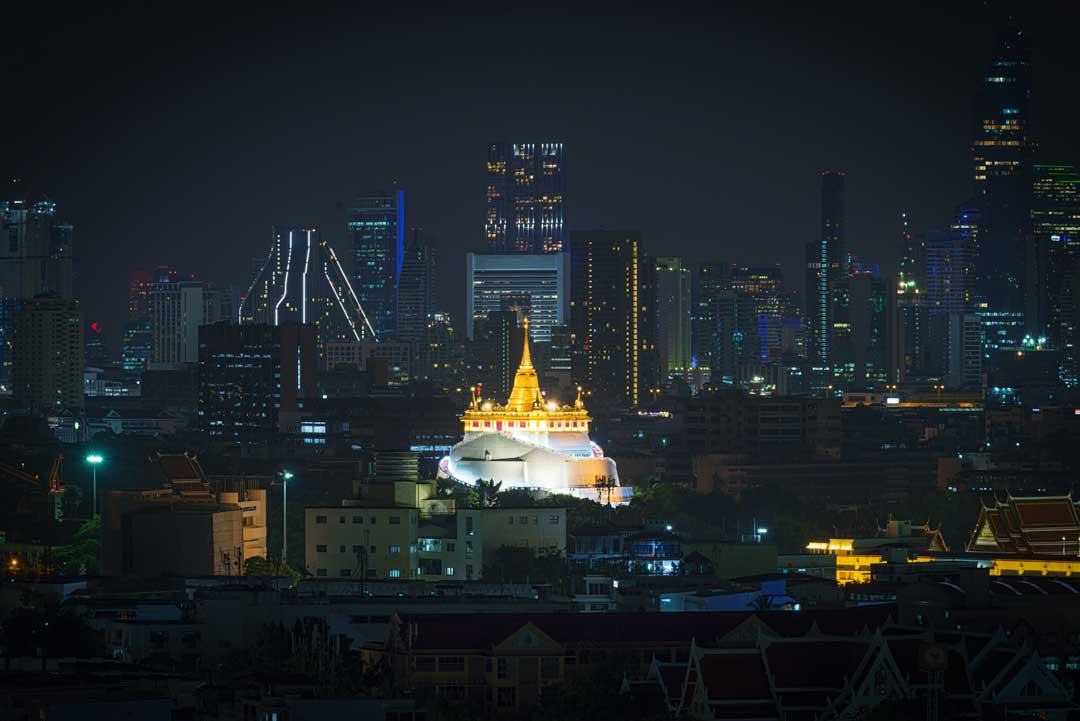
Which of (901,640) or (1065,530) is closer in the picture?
(901,640)

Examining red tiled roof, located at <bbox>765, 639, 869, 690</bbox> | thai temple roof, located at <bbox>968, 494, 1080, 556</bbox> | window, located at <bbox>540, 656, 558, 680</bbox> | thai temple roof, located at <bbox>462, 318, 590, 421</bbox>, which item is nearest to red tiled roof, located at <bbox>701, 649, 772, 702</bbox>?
red tiled roof, located at <bbox>765, 639, 869, 690</bbox>

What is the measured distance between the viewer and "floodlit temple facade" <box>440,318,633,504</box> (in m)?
124

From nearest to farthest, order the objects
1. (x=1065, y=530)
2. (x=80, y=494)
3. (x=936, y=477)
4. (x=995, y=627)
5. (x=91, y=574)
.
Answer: (x=995, y=627) < (x=91, y=574) < (x=1065, y=530) < (x=80, y=494) < (x=936, y=477)

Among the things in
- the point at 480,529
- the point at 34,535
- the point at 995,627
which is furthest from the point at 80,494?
the point at 995,627

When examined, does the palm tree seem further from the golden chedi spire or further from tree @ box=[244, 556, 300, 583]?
the golden chedi spire

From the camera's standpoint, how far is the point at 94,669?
207 ft

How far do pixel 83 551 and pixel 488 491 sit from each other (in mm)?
18508

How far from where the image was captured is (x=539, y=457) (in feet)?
415

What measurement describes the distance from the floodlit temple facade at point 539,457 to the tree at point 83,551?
20130 mm

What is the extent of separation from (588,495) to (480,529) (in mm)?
28018

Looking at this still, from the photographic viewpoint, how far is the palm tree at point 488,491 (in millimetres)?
110938

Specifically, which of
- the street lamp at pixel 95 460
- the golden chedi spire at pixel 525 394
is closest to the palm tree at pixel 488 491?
the street lamp at pixel 95 460

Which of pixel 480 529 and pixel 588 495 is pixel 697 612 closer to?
pixel 480 529

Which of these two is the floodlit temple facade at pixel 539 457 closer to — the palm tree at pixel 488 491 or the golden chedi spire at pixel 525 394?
the golden chedi spire at pixel 525 394
